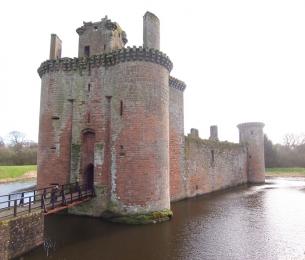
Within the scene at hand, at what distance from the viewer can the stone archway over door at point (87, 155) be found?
15010 mm

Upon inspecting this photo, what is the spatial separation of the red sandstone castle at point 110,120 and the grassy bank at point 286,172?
3541cm

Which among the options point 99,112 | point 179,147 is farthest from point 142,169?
point 179,147

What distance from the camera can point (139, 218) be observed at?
1258cm

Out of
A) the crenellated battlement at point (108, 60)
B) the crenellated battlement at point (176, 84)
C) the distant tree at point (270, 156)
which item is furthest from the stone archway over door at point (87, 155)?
the distant tree at point (270, 156)

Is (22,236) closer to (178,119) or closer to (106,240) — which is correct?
(106,240)

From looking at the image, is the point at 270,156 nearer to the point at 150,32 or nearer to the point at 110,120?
the point at 150,32

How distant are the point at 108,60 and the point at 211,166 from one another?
45.9 feet

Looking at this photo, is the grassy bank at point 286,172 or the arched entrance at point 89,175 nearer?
the arched entrance at point 89,175

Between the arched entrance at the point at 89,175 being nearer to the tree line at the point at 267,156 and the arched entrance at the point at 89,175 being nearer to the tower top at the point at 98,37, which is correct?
the tower top at the point at 98,37

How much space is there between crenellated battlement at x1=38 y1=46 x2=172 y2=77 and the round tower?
78.6 feet

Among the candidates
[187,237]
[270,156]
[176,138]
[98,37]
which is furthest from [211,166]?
[270,156]

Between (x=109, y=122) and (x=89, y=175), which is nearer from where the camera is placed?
(x=109, y=122)

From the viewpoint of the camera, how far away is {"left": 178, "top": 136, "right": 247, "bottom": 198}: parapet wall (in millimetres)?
21219

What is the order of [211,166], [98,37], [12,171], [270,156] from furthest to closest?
[270,156]
[12,171]
[211,166]
[98,37]
